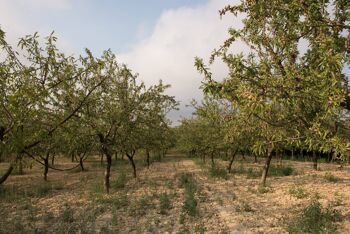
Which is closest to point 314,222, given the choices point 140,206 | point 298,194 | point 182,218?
point 182,218

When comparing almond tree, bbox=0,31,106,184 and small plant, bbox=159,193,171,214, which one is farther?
small plant, bbox=159,193,171,214

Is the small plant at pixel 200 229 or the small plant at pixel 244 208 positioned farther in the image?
the small plant at pixel 244 208

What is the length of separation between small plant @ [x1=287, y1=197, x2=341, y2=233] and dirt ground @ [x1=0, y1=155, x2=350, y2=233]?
36 cm

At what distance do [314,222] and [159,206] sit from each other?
23.5 ft

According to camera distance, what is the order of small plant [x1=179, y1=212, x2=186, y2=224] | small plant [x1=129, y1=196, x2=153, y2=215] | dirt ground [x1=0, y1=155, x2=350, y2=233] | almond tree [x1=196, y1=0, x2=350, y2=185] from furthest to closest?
1. small plant [x1=129, y1=196, x2=153, y2=215]
2. small plant [x1=179, y1=212, x2=186, y2=224]
3. dirt ground [x1=0, y1=155, x2=350, y2=233]
4. almond tree [x1=196, y1=0, x2=350, y2=185]

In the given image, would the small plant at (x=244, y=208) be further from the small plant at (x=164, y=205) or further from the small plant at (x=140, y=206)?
the small plant at (x=140, y=206)

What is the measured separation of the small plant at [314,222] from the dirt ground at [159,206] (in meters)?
0.36

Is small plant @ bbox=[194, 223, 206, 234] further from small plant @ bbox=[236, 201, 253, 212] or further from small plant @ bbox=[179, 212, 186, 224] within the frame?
small plant @ bbox=[236, 201, 253, 212]

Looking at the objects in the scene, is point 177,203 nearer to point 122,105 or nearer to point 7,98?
point 122,105

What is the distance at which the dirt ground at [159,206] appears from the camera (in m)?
14.3

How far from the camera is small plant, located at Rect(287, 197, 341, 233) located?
12.5 m

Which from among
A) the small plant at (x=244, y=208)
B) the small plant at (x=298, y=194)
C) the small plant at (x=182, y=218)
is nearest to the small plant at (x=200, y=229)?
the small plant at (x=182, y=218)

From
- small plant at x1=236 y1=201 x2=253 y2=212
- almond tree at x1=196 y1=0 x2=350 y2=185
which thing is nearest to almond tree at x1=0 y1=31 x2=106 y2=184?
almond tree at x1=196 y1=0 x2=350 y2=185

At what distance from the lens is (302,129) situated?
1012 cm
